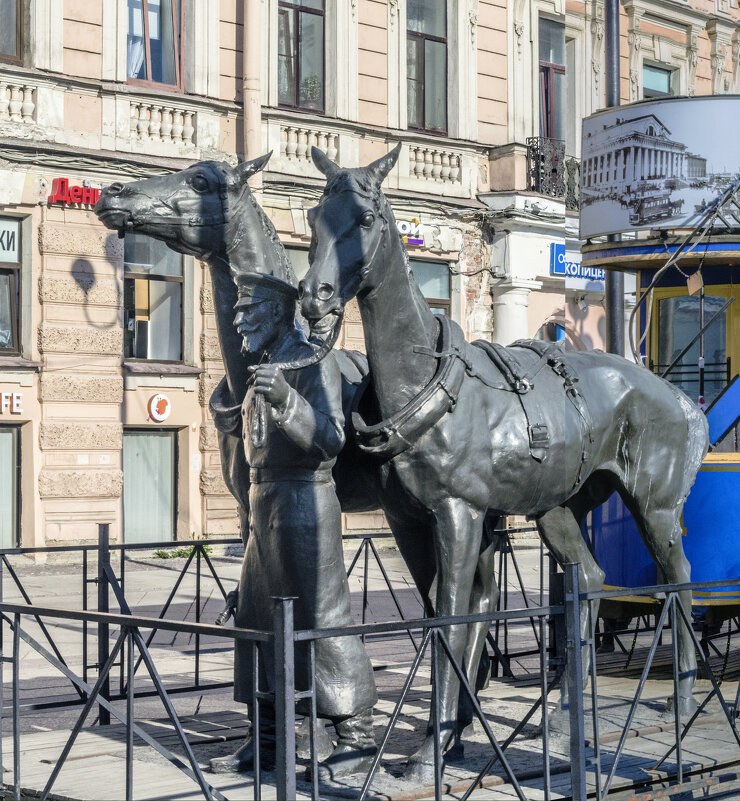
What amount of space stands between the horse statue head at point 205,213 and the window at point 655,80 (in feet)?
68.6

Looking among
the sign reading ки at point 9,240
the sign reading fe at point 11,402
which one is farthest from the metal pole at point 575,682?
the sign reading ки at point 9,240

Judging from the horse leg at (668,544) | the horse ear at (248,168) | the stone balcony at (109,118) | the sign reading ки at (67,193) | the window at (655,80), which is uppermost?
the window at (655,80)

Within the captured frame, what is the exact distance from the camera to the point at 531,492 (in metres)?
6.12

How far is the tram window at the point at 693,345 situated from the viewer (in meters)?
9.23

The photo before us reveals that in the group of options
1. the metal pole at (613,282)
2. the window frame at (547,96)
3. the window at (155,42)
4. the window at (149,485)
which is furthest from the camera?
the window frame at (547,96)

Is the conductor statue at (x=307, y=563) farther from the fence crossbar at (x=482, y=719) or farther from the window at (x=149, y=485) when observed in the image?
the window at (x=149, y=485)

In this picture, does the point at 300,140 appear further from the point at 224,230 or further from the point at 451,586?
the point at 451,586

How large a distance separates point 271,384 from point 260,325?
867mm

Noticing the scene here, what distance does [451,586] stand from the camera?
5.50 meters

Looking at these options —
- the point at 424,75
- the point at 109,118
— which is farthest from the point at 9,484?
the point at 424,75

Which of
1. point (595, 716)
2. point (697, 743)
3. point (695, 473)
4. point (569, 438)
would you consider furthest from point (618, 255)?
point (595, 716)

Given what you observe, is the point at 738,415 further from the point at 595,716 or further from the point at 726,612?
the point at 595,716

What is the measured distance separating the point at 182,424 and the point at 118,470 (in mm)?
1281

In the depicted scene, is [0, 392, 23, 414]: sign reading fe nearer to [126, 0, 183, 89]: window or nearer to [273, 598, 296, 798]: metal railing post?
[126, 0, 183, 89]: window
